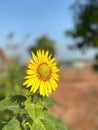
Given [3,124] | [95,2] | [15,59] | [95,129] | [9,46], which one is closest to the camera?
[3,124]

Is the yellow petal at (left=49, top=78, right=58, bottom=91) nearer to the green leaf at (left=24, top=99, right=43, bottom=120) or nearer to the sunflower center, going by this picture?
the sunflower center

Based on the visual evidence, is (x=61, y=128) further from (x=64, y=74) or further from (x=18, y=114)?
(x=64, y=74)

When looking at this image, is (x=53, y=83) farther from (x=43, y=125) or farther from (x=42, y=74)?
(x=43, y=125)

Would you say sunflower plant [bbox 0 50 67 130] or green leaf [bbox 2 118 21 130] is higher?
sunflower plant [bbox 0 50 67 130]

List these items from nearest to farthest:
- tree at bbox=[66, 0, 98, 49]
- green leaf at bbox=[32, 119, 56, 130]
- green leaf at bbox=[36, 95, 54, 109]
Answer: green leaf at bbox=[32, 119, 56, 130]
green leaf at bbox=[36, 95, 54, 109]
tree at bbox=[66, 0, 98, 49]

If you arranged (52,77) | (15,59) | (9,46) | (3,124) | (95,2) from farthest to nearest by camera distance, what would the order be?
(15,59) → (95,2) → (9,46) → (3,124) → (52,77)

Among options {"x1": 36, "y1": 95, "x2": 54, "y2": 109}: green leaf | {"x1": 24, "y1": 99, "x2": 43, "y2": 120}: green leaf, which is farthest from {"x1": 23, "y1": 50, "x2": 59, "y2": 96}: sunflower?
{"x1": 36, "y1": 95, "x2": 54, "y2": 109}: green leaf

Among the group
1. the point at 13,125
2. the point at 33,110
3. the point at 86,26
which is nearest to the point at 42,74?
the point at 33,110

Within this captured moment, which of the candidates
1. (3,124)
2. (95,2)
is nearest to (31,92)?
(3,124)
